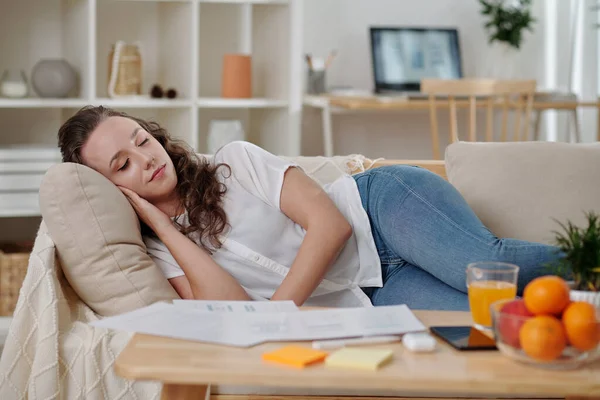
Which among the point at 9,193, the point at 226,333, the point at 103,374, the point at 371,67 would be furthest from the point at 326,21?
the point at 226,333

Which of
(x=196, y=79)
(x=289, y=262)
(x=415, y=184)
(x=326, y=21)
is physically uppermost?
(x=326, y=21)

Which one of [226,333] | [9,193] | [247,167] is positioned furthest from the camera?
[9,193]

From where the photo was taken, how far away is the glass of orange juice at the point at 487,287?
1.27m

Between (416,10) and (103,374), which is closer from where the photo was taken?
(103,374)

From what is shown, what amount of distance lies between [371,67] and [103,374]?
3079 mm

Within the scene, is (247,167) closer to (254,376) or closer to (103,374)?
(103,374)

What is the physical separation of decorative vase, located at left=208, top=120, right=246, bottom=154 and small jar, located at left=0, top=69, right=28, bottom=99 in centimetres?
73

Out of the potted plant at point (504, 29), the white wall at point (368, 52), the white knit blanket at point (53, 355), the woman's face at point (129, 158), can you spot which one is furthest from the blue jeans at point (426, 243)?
the potted plant at point (504, 29)

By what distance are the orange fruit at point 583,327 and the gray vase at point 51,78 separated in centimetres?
258

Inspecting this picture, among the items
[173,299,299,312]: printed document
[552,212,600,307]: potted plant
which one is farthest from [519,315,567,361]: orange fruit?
[173,299,299,312]: printed document

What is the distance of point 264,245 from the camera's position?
1.91 meters

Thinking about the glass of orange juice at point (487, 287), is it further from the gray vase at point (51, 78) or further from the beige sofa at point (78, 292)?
the gray vase at point (51, 78)

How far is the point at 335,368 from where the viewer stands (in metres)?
1.09

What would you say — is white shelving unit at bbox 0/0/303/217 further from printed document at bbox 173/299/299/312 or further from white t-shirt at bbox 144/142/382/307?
printed document at bbox 173/299/299/312
